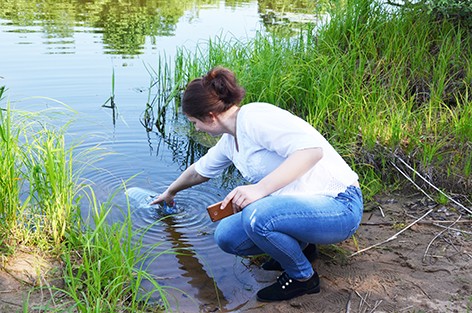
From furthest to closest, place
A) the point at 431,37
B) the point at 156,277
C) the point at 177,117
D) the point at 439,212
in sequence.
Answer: the point at 177,117 → the point at 431,37 → the point at 439,212 → the point at 156,277

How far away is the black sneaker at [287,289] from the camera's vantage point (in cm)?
290

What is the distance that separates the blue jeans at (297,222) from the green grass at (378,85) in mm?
1108

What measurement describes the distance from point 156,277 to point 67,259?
2.02 ft

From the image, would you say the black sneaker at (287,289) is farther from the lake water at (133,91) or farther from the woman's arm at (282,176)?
the woman's arm at (282,176)

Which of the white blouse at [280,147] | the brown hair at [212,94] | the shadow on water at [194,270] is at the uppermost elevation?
the brown hair at [212,94]

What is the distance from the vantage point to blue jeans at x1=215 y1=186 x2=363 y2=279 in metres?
2.75

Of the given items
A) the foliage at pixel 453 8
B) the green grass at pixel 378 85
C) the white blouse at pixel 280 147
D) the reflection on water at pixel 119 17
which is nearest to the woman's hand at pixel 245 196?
the white blouse at pixel 280 147

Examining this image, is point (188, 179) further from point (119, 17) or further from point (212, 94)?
point (119, 17)

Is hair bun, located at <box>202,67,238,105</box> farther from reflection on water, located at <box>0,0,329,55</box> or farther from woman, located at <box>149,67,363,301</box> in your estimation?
reflection on water, located at <box>0,0,329,55</box>

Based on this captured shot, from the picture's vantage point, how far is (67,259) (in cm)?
279

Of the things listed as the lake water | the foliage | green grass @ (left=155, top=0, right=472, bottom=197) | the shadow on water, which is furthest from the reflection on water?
the shadow on water

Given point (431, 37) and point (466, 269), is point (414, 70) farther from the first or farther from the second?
point (466, 269)

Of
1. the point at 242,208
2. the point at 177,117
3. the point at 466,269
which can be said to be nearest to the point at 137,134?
the point at 177,117

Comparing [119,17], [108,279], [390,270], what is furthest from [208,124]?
[119,17]
